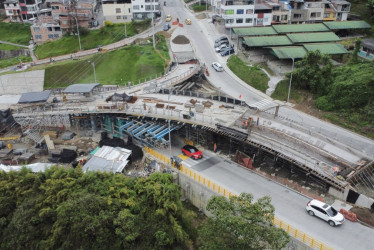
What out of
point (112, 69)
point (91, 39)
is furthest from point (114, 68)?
point (91, 39)

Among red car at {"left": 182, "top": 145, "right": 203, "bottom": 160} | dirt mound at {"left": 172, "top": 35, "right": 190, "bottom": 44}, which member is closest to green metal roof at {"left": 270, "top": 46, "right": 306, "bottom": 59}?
dirt mound at {"left": 172, "top": 35, "right": 190, "bottom": 44}

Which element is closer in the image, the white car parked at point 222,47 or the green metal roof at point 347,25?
the white car parked at point 222,47

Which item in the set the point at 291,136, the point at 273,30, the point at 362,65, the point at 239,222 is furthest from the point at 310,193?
the point at 273,30

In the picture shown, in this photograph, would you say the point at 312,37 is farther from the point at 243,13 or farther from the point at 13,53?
the point at 13,53

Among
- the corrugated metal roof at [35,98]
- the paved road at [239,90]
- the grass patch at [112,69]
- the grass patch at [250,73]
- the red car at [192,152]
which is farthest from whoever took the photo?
the grass patch at [112,69]

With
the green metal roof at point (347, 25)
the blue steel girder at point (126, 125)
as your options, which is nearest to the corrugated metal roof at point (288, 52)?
the green metal roof at point (347, 25)

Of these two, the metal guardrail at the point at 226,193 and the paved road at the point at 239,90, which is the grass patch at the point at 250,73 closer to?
the paved road at the point at 239,90

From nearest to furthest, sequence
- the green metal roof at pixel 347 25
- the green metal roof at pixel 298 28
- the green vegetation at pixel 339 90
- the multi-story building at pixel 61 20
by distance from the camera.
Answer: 1. the green vegetation at pixel 339 90
2. the green metal roof at pixel 298 28
3. the green metal roof at pixel 347 25
4. the multi-story building at pixel 61 20

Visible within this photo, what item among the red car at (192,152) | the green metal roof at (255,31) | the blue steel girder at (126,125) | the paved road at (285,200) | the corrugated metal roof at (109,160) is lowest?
the corrugated metal roof at (109,160)
